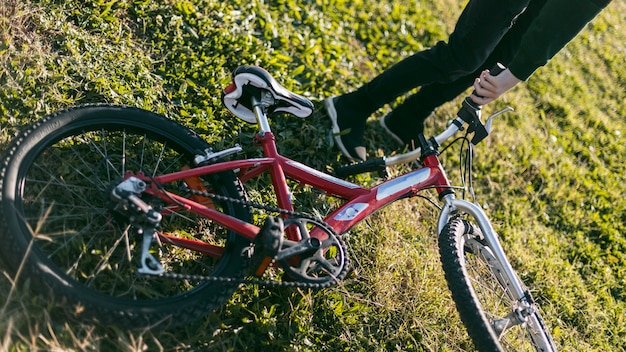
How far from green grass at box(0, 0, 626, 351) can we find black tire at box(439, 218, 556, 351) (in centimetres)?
32

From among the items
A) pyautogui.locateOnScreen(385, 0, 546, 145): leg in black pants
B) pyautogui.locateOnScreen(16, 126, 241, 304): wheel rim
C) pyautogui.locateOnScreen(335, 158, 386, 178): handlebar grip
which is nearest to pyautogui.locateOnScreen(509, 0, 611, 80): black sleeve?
pyautogui.locateOnScreen(385, 0, 546, 145): leg in black pants

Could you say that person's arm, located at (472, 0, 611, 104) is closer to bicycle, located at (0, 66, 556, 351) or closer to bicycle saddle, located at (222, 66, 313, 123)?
bicycle, located at (0, 66, 556, 351)

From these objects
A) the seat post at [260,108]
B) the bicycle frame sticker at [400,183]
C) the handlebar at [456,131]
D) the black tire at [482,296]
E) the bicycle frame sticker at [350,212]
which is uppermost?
the seat post at [260,108]

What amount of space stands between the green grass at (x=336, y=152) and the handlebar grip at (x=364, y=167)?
29 cm

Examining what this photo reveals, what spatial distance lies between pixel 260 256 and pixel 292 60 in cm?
205

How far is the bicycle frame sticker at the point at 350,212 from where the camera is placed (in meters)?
3.16

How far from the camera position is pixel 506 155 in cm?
474

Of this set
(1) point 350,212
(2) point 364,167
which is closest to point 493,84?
(2) point 364,167

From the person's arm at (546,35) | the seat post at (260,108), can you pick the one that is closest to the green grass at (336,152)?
the seat post at (260,108)

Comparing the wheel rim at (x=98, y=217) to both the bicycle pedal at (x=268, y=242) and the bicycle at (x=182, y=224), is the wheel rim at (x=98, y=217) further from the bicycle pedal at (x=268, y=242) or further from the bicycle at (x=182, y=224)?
the bicycle pedal at (x=268, y=242)

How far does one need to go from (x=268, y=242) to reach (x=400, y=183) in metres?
0.98

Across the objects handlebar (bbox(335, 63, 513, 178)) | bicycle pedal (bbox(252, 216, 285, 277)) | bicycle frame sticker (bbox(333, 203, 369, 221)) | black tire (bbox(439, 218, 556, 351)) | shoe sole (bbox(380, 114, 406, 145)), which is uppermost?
shoe sole (bbox(380, 114, 406, 145))

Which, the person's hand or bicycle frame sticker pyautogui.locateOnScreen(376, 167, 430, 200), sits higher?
the person's hand

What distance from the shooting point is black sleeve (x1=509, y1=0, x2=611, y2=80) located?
2.92m
